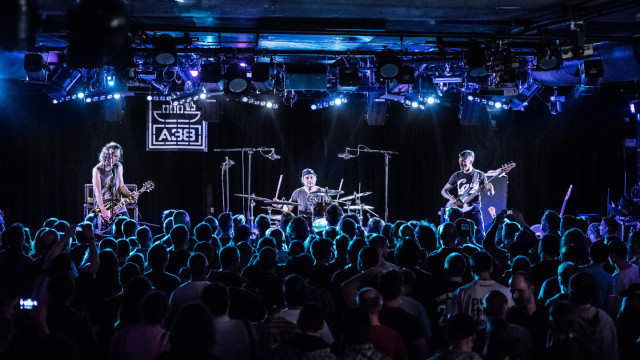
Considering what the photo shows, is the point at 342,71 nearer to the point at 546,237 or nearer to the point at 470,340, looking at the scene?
the point at 546,237

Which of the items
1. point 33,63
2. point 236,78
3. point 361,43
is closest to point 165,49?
point 236,78

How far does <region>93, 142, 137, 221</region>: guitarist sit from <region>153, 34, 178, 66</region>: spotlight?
296 centimetres

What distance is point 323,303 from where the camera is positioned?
4699 millimetres

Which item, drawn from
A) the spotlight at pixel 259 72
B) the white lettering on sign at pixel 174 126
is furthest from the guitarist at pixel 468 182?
the white lettering on sign at pixel 174 126

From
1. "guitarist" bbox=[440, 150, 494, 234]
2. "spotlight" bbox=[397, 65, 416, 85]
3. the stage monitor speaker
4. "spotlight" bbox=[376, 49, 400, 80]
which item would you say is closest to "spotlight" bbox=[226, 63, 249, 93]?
"spotlight" bbox=[376, 49, 400, 80]

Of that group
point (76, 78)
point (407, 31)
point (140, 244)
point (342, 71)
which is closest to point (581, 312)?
point (140, 244)

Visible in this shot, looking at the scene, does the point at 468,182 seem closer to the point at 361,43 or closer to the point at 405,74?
the point at 405,74

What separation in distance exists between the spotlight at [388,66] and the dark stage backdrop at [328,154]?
18.6ft

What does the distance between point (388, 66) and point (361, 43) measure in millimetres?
1307

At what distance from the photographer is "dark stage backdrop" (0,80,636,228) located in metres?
14.8

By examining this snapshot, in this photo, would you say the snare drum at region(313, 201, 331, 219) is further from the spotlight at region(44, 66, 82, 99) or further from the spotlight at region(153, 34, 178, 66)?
the spotlight at region(44, 66, 82, 99)

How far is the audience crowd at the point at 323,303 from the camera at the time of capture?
11.8 ft

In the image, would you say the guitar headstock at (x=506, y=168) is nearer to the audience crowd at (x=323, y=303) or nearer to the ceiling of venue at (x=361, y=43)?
the ceiling of venue at (x=361, y=43)

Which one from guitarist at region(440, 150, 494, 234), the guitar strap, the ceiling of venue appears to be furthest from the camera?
the guitar strap
